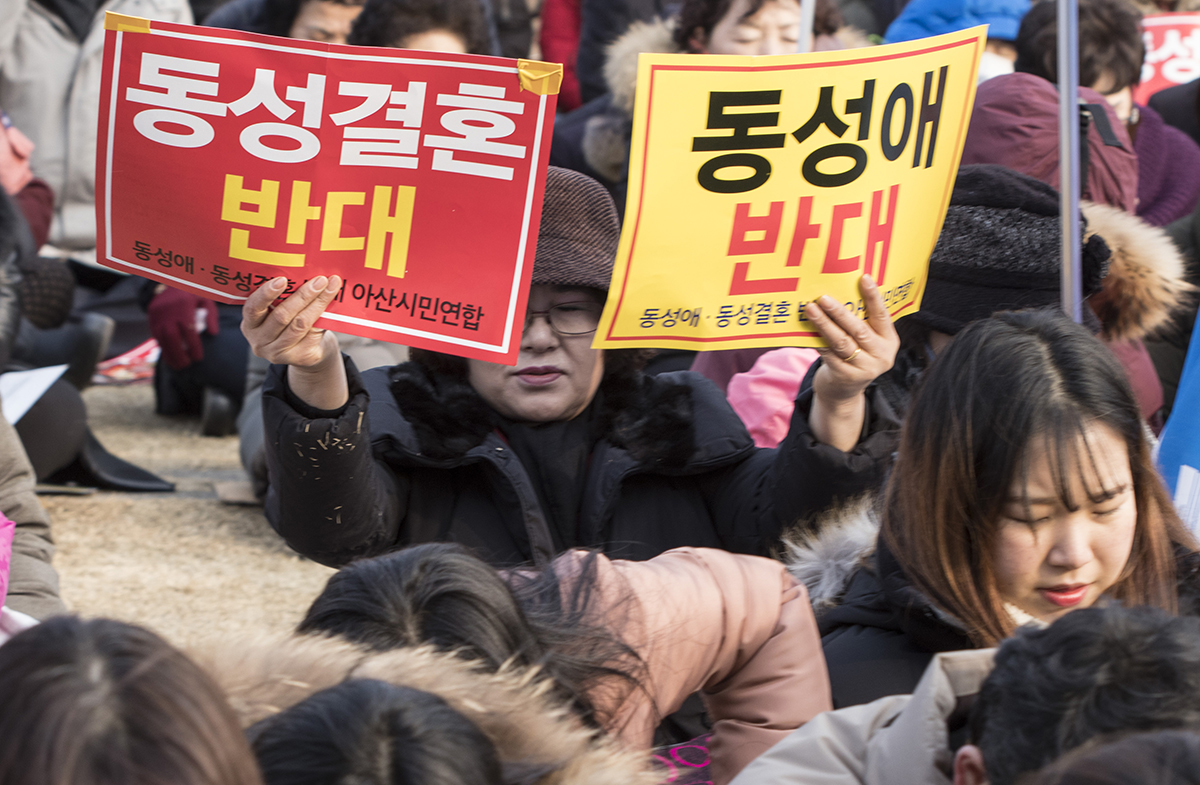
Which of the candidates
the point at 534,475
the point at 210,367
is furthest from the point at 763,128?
the point at 210,367

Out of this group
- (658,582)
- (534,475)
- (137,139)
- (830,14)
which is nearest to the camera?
(658,582)

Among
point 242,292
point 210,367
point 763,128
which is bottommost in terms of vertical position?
point 210,367

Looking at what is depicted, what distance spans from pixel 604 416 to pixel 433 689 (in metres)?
1.12

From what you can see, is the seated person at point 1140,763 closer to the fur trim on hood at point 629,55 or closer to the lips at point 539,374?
the lips at point 539,374

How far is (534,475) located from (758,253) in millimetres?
562

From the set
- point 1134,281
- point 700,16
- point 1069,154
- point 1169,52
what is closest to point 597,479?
point 1069,154

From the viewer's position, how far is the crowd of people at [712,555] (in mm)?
879

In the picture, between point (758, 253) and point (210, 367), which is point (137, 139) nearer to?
point (758, 253)

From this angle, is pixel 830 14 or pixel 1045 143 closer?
pixel 1045 143

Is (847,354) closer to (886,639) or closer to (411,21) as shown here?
(886,639)

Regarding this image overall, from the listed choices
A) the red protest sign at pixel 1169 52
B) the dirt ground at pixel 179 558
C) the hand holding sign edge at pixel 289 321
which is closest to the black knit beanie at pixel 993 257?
the hand holding sign edge at pixel 289 321

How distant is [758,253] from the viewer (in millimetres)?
1731

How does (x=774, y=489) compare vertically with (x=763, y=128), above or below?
below

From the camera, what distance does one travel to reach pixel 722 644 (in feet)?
4.58
